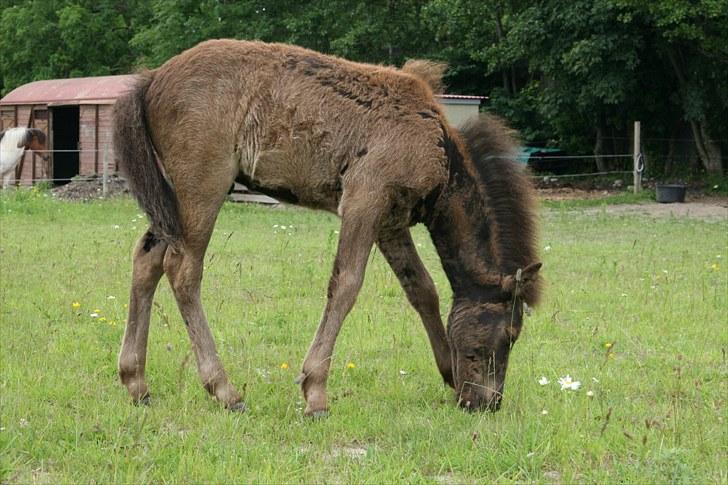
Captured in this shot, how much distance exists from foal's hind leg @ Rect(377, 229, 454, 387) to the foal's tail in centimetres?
124

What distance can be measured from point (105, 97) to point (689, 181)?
16.8m

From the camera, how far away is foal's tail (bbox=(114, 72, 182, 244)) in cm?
492

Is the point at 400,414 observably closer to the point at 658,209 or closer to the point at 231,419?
the point at 231,419

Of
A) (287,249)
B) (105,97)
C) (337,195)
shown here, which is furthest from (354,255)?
(105,97)

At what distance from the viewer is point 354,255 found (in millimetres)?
4773

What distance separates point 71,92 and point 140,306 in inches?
934

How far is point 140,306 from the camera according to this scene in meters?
5.12

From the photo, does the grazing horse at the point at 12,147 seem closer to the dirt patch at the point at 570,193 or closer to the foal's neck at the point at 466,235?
the dirt patch at the point at 570,193

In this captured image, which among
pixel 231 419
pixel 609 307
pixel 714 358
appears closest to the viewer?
pixel 231 419

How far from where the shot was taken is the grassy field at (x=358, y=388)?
3.88 m

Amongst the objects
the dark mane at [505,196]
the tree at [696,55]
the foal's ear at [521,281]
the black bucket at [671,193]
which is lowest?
the black bucket at [671,193]

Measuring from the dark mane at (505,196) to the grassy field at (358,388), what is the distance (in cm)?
79

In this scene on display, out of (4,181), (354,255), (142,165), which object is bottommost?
(4,181)

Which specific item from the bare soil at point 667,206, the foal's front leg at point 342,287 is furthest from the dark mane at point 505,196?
the bare soil at point 667,206
